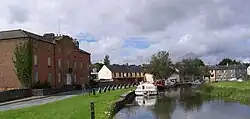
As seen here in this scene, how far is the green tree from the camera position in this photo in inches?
1965

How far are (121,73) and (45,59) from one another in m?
68.5

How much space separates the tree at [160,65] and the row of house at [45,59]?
137ft

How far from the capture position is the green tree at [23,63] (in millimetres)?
49906

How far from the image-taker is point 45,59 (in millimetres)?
55906

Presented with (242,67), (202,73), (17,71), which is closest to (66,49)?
(17,71)

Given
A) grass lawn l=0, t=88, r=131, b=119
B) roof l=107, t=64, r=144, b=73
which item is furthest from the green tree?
roof l=107, t=64, r=144, b=73

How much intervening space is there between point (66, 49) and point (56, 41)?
4.74 m

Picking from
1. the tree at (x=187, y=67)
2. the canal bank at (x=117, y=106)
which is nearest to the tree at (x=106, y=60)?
the tree at (x=187, y=67)

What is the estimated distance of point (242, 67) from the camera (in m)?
179

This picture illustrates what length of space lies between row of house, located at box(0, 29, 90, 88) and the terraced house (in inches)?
1716

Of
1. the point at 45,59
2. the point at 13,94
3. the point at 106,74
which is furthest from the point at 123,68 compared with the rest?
the point at 13,94

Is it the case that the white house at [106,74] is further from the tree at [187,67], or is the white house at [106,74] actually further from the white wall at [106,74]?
the tree at [187,67]

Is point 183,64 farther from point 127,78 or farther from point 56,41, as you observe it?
point 56,41

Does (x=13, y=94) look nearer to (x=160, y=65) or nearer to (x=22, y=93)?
(x=22, y=93)
